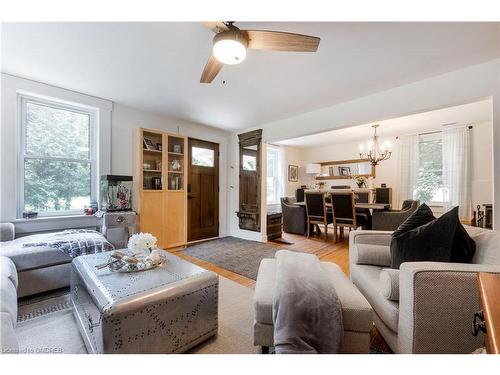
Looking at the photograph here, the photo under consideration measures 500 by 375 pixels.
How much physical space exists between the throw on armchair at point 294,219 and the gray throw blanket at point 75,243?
12.1 ft

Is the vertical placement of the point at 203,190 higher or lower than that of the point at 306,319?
higher

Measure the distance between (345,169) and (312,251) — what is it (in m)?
3.62

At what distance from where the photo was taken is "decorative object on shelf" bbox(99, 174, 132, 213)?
3.06 metres

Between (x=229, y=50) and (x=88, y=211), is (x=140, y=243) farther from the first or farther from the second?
(x=88, y=211)

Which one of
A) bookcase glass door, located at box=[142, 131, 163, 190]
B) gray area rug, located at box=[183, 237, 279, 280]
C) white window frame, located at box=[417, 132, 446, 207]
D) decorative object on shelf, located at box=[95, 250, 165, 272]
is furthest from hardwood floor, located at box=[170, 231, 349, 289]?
white window frame, located at box=[417, 132, 446, 207]

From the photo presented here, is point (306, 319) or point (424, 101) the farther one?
point (424, 101)

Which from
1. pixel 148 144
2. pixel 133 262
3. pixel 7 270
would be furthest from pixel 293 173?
pixel 7 270

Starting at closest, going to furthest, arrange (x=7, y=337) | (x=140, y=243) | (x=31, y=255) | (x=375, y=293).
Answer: (x=7, y=337) < (x=375, y=293) < (x=140, y=243) < (x=31, y=255)

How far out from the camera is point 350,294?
121 cm

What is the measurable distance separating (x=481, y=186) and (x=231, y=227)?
541 cm

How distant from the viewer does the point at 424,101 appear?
2.46m

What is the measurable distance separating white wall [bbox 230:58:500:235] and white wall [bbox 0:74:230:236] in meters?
2.10

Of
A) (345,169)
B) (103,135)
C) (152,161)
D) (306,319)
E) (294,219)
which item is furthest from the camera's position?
(345,169)
